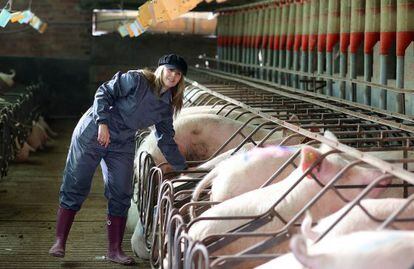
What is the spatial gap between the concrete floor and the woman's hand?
96 centimetres

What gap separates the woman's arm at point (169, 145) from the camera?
4.69 m

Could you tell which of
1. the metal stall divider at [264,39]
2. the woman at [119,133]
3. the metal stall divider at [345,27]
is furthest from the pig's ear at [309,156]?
the metal stall divider at [264,39]

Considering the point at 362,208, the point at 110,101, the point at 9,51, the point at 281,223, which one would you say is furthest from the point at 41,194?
the point at 9,51

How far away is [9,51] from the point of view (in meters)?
14.0

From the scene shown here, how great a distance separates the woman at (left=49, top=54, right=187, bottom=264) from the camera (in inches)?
185

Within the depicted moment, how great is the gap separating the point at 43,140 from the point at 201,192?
7.50 m

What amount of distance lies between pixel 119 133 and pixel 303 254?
2.96m

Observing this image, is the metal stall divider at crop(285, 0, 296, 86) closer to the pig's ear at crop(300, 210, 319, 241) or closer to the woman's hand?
the woman's hand

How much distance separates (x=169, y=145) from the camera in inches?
187

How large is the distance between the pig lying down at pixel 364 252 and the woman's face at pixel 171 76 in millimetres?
2535

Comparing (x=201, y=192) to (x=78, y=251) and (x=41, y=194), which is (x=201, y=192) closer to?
(x=78, y=251)

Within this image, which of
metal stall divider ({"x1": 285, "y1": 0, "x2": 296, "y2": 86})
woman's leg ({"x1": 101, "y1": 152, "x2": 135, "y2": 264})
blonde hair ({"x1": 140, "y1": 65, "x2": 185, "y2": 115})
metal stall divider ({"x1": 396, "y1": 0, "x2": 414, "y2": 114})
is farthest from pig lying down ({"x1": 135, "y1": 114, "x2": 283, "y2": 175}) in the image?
metal stall divider ({"x1": 285, "y1": 0, "x2": 296, "y2": 86})

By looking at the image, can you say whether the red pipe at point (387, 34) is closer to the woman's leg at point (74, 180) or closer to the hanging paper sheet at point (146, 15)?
the hanging paper sheet at point (146, 15)

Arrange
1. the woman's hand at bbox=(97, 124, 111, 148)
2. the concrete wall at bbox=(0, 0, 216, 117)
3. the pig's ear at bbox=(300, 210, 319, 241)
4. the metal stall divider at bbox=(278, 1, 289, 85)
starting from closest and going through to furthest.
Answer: the pig's ear at bbox=(300, 210, 319, 241)
the woman's hand at bbox=(97, 124, 111, 148)
the metal stall divider at bbox=(278, 1, 289, 85)
the concrete wall at bbox=(0, 0, 216, 117)
